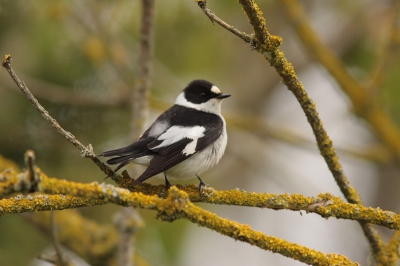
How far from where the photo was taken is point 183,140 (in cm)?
345

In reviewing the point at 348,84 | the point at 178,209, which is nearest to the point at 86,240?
the point at 178,209

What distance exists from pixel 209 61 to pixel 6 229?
12.3 ft

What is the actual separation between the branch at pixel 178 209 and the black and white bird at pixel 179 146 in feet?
2.26

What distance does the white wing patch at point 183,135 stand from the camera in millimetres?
3338

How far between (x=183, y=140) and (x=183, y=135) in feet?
0.26

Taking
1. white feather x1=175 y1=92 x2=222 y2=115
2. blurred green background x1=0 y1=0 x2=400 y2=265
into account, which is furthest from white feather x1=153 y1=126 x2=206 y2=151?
blurred green background x1=0 y1=0 x2=400 y2=265

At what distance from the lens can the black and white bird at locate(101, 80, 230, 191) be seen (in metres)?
3.05

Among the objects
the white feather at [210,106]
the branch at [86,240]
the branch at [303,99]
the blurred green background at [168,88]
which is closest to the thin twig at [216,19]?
the branch at [303,99]

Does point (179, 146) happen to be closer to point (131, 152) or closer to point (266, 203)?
point (131, 152)

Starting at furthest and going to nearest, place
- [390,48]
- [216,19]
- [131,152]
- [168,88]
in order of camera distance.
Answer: [168,88]
[390,48]
[131,152]
[216,19]

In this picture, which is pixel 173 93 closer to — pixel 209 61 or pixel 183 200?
pixel 209 61

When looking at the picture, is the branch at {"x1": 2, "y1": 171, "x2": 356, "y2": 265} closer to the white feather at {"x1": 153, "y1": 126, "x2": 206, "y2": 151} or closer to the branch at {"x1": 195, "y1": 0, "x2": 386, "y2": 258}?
the branch at {"x1": 195, "y1": 0, "x2": 386, "y2": 258}

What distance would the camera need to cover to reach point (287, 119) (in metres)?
9.32

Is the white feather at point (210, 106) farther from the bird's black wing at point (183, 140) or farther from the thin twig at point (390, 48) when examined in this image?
the thin twig at point (390, 48)
